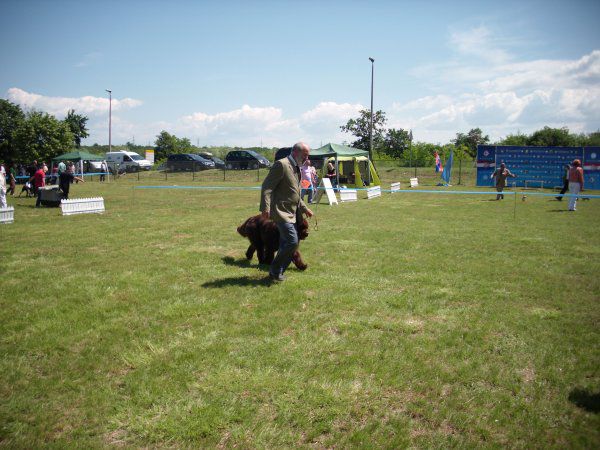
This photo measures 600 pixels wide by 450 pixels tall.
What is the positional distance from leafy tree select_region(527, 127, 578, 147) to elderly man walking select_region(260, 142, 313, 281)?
→ 47.0 meters

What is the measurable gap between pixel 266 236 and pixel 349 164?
77.3ft

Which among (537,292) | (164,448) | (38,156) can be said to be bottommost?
(164,448)

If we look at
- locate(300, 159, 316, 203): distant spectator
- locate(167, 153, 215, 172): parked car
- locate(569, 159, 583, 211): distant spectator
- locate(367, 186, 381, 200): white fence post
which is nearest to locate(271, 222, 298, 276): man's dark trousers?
locate(300, 159, 316, 203): distant spectator

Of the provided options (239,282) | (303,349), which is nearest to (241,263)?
(239,282)

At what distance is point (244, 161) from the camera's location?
42062mm

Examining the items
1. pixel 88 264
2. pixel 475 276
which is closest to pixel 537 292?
pixel 475 276

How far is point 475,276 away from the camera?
689 cm

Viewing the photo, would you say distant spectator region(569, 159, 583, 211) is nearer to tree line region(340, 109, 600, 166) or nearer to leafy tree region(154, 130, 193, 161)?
tree line region(340, 109, 600, 166)

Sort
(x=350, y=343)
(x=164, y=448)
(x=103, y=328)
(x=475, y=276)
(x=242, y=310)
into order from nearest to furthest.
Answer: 1. (x=164, y=448)
2. (x=350, y=343)
3. (x=103, y=328)
4. (x=242, y=310)
5. (x=475, y=276)

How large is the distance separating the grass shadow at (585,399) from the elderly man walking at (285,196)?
3.70 m

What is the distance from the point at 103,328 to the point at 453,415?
12.1 feet

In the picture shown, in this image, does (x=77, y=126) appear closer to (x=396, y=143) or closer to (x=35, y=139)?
(x=35, y=139)

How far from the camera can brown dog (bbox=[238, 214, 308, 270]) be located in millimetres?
7152

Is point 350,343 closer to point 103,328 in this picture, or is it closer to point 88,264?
point 103,328
